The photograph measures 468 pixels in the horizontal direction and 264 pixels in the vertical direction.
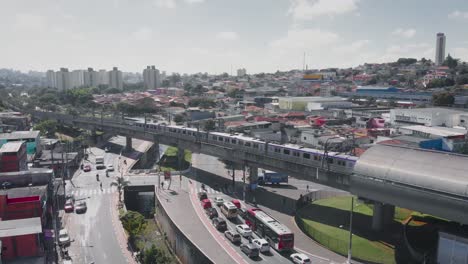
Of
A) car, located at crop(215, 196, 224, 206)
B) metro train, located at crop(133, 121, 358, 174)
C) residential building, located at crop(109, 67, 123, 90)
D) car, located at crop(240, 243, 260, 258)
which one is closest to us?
car, located at crop(240, 243, 260, 258)

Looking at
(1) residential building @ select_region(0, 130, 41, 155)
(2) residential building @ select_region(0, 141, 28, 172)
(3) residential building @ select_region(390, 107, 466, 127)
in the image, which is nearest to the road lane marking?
(2) residential building @ select_region(0, 141, 28, 172)

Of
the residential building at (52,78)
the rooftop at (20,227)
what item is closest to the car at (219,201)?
the rooftop at (20,227)

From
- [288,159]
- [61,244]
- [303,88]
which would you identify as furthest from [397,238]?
[303,88]

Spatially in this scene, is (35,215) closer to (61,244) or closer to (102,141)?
(61,244)

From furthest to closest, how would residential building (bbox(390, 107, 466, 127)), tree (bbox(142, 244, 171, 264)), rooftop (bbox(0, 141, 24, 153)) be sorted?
residential building (bbox(390, 107, 466, 127)) → rooftop (bbox(0, 141, 24, 153)) → tree (bbox(142, 244, 171, 264))

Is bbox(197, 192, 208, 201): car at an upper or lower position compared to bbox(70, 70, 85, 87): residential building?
lower

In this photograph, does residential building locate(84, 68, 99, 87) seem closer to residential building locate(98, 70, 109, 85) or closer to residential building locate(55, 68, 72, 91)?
residential building locate(98, 70, 109, 85)

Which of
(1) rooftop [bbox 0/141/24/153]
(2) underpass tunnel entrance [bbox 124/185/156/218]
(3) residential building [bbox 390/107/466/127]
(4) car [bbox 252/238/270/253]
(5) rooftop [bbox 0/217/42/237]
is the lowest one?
(2) underpass tunnel entrance [bbox 124/185/156/218]

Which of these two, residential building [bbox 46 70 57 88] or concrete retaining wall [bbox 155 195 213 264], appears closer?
concrete retaining wall [bbox 155 195 213 264]
